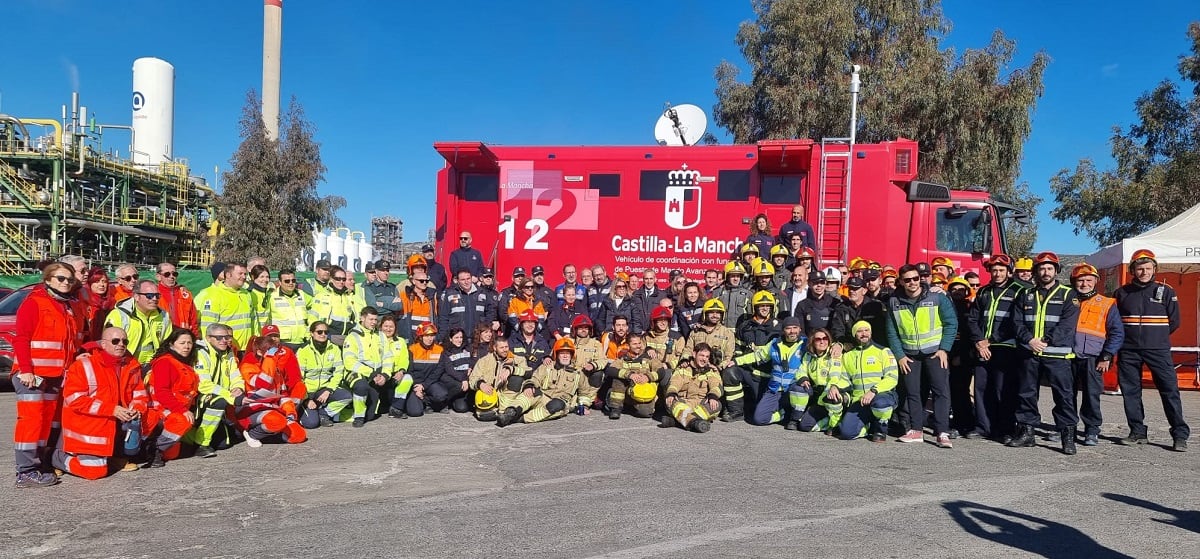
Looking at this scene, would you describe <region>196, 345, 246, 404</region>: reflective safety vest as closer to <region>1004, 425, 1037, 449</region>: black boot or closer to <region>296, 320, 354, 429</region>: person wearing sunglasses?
<region>296, 320, 354, 429</region>: person wearing sunglasses

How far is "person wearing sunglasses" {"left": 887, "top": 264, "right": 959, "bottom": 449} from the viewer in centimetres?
693

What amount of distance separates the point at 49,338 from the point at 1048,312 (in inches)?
329

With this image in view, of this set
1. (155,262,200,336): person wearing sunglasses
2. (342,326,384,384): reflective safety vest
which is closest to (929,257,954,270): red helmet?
(342,326,384,384): reflective safety vest

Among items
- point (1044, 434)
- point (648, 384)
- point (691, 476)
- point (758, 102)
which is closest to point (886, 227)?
point (1044, 434)

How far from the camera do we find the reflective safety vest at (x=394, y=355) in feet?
26.4

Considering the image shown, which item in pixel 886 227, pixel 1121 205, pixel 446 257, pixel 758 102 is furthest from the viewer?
pixel 758 102

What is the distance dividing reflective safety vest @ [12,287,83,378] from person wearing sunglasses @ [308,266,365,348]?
2925 mm

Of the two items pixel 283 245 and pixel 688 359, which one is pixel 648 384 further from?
pixel 283 245

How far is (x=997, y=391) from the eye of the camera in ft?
23.2

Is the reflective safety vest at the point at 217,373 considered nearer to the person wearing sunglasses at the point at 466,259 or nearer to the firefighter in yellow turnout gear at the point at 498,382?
the firefighter in yellow turnout gear at the point at 498,382

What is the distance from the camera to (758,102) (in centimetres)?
2500

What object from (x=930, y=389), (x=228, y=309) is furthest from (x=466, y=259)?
(x=930, y=389)

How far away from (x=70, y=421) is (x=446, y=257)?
6.38 meters

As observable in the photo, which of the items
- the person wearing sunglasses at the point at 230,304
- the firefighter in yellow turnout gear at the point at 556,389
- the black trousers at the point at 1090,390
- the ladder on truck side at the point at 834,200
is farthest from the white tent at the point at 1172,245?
the person wearing sunglasses at the point at 230,304
